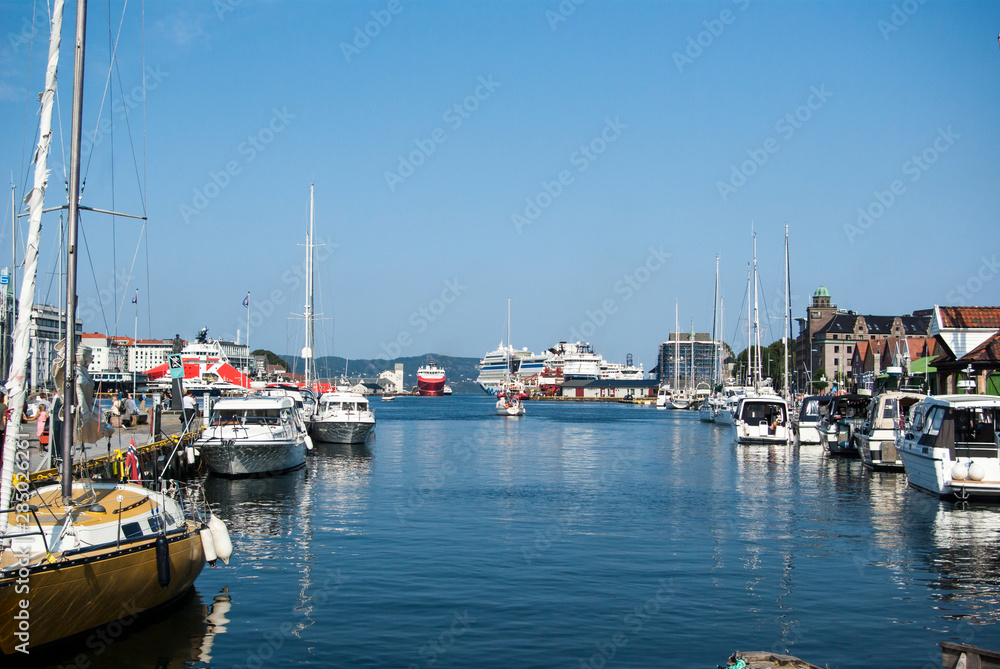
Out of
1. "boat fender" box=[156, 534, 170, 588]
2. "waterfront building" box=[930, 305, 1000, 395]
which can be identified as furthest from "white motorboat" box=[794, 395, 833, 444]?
"boat fender" box=[156, 534, 170, 588]

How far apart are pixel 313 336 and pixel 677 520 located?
35.1 meters

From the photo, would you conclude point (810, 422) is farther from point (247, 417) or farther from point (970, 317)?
point (247, 417)

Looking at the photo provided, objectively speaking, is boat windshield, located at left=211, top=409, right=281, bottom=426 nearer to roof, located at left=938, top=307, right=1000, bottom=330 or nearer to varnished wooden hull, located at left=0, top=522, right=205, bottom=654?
varnished wooden hull, located at left=0, top=522, right=205, bottom=654

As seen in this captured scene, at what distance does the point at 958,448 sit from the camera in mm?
27766

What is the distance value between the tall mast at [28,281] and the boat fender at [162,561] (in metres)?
2.33

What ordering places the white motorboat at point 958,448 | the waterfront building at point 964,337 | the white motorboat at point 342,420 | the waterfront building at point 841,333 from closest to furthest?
the white motorboat at point 958,448 < the waterfront building at point 964,337 < the white motorboat at point 342,420 < the waterfront building at point 841,333

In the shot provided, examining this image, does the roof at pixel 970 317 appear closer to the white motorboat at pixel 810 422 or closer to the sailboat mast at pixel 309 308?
the white motorboat at pixel 810 422

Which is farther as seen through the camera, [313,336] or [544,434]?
[544,434]

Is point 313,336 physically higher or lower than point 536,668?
higher

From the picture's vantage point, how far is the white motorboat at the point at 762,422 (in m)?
54.0

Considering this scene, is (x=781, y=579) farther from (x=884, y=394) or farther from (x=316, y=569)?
(x=884, y=394)

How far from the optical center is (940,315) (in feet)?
160

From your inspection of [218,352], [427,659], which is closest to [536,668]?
[427,659]

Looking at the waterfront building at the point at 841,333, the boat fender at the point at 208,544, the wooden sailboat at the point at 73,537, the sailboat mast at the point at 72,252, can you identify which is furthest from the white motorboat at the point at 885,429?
the waterfront building at the point at 841,333
